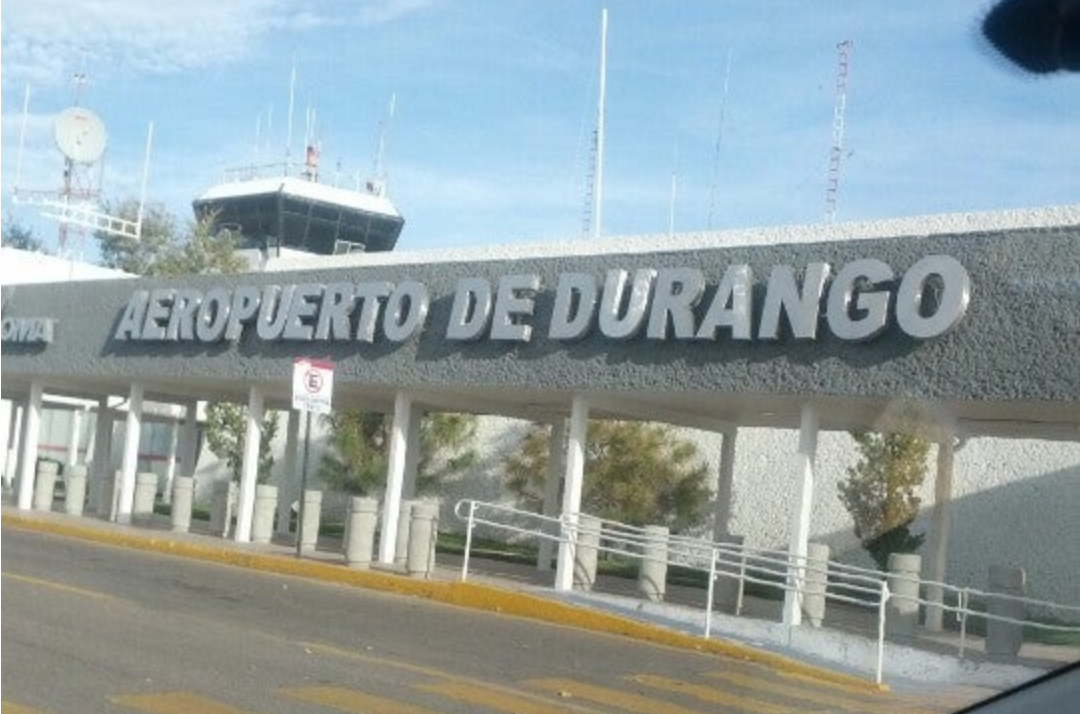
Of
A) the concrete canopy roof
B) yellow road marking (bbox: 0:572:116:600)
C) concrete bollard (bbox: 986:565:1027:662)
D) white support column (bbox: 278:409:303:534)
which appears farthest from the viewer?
white support column (bbox: 278:409:303:534)

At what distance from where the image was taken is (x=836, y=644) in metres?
10.1

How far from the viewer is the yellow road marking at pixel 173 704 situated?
9562mm

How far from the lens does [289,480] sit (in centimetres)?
3566

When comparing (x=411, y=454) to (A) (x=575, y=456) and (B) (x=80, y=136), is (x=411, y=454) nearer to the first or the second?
(A) (x=575, y=456)

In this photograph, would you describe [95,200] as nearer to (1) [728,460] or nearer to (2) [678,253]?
(2) [678,253]

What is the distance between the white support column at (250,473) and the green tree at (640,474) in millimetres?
5877

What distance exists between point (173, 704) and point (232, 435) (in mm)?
30556

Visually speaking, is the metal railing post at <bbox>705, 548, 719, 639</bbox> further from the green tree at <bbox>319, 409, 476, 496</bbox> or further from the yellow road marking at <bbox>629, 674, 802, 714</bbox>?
the green tree at <bbox>319, 409, 476, 496</bbox>

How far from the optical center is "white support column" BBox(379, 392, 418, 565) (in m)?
25.7

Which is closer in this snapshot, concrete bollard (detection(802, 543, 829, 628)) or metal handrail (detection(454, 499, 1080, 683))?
metal handrail (detection(454, 499, 1080, 683))

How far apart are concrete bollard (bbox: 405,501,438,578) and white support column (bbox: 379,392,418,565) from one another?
3309 millimetres

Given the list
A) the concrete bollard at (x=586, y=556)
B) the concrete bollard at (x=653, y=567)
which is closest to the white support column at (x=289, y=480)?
the concrete bollard at (x=586, y=556)

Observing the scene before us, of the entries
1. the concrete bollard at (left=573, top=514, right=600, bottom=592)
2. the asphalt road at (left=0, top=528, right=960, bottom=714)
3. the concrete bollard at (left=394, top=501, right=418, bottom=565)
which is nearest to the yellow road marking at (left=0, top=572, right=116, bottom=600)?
the asphalt road at (left=0, top=528, right=960, bottom=714)

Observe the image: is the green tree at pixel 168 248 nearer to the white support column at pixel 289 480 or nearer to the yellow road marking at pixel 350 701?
the yellow road marking at pixel 350 701
